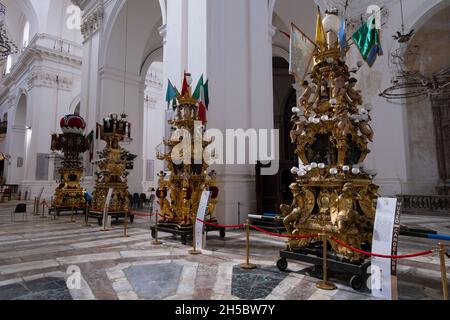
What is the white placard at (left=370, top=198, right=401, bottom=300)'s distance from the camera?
286cm

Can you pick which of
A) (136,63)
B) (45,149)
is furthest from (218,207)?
(45,149)

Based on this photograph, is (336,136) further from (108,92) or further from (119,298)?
(108,92)

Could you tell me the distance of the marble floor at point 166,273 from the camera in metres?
3.01

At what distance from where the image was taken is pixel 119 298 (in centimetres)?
284

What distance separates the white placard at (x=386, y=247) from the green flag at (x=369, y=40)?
2.42m

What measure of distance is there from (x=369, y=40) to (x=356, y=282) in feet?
11.1

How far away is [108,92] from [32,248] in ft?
31.2

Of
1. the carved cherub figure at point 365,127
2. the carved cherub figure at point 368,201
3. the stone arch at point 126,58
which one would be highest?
the stone arch at point 126,58

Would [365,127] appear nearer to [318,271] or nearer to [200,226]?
[318,271]

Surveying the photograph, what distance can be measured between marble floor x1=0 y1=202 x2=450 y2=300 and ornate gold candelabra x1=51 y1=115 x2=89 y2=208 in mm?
5470

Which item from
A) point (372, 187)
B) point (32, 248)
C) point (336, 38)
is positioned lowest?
point (32, 248)
